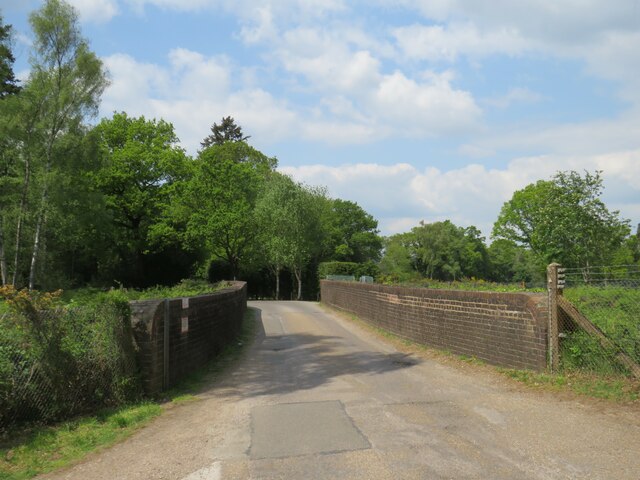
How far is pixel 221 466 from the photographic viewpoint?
4918 mm

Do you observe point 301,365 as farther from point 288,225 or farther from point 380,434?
point 288,225

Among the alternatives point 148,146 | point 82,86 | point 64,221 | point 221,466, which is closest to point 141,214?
point 148,146

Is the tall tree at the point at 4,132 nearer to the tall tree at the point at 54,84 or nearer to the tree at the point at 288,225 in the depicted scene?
the tall tree at the point at 54,84

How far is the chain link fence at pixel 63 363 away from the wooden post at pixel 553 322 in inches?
246

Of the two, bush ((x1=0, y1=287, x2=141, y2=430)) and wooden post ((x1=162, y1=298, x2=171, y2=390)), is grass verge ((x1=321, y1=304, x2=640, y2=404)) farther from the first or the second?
bush ((x1=0, y1=287, x2=141, y2=430))

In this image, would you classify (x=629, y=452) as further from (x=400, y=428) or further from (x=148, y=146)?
(x=148, y=146)

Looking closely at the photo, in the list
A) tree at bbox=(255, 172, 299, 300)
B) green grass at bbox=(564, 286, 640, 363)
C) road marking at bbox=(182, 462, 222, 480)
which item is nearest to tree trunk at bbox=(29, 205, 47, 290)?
tree at bbox=(255, 172, 299, 300)

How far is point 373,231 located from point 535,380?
7085 cm

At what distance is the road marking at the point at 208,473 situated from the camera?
4.65m

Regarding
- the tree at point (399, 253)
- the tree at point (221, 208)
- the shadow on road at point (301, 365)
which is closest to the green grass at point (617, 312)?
the shadow on road at point (301, 365)

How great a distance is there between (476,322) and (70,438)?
7073mm

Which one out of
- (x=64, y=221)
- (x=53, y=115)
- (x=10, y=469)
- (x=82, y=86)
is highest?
(x=82, y=86)

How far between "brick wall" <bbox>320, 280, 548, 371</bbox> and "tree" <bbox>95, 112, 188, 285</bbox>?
30.8m

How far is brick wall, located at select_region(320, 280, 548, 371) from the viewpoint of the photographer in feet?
27.5
